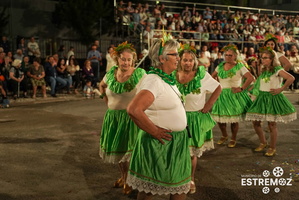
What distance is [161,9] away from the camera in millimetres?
20844

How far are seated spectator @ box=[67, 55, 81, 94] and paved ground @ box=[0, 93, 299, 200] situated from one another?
20.2 ft

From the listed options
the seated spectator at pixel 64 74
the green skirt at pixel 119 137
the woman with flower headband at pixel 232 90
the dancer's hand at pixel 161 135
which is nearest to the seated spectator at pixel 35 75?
the seated spectator at pixel 64 74

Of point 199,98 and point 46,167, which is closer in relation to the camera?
point 199,98

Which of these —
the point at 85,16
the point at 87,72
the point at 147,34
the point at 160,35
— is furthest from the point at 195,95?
the point at 85,16

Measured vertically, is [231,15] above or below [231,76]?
above

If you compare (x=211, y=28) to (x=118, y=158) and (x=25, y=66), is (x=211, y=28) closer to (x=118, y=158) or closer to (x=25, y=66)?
(x=25, y=66)

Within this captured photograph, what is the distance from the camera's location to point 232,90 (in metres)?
7.19

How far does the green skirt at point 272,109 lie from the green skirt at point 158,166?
12.3ft

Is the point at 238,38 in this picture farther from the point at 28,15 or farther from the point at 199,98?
the point at 199,98

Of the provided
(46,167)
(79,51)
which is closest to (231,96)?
(46,167)

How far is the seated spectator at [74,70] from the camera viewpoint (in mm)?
15870

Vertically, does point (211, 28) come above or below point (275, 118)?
above

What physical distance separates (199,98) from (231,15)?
1955 cm

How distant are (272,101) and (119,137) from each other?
3.30m
